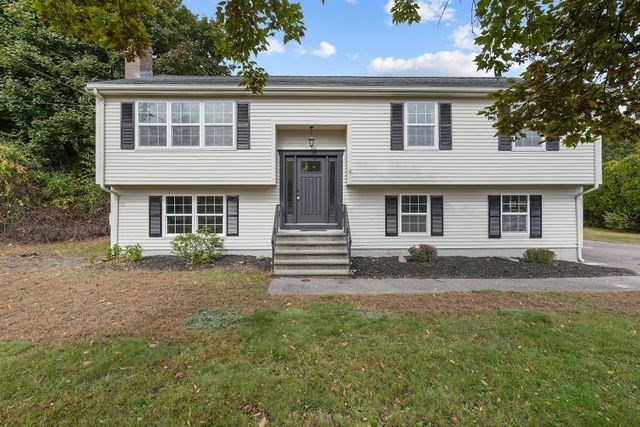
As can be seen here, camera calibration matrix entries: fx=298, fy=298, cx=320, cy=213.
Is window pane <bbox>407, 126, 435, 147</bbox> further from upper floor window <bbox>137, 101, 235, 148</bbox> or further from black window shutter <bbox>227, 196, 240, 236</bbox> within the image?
black window shutter <bbox>227, 196, 240, 236</bbox>

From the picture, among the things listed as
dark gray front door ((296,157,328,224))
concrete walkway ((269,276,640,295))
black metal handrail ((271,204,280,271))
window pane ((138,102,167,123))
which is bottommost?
concrete walkway ((269,276,640,295))

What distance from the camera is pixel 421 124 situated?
8.75 metres

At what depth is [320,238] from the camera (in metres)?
8.15

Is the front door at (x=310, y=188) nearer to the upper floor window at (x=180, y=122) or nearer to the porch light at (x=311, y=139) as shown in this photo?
the porch light at (x=311, y=139)

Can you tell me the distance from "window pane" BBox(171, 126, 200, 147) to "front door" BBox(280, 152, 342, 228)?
2531 mm

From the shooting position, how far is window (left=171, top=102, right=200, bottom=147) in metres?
8.52

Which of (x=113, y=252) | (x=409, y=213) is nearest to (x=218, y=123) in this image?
(x=113, y=252)

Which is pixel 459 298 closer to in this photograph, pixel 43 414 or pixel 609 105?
pixel 609 105

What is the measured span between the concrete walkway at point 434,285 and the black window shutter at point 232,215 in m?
2.99

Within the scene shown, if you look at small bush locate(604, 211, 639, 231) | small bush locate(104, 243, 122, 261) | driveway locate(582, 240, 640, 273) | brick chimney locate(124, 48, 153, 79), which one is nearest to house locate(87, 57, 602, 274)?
small bush locate(104, 243, 122, 261)

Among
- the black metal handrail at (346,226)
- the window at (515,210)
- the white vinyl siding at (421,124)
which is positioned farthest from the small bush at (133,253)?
the window at (515,210)

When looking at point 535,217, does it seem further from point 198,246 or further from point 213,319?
point 198,246

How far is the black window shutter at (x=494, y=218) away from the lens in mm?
9320

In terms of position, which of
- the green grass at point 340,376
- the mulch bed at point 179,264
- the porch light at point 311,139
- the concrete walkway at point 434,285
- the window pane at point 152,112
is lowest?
the green grass at point 340,376
